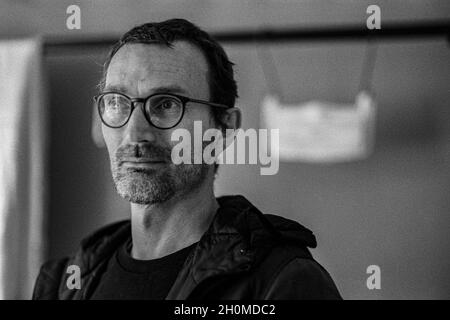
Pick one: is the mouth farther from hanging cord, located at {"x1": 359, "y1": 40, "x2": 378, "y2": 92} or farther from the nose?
hanging cord, located at {"x1": 359, "y1": 40, "x2": 378, "y2": 92}

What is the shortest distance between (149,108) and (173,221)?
0.09 meters

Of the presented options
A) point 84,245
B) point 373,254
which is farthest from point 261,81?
point 84,245

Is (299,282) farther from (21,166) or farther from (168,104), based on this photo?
(21,166)

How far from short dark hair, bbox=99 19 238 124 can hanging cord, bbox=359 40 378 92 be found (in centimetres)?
57

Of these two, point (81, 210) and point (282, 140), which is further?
point (282, 140)

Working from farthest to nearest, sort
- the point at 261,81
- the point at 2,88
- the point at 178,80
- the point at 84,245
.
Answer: the point at 261,81 < the point at 2,88 < the point at 84,245 < the point at 178,80

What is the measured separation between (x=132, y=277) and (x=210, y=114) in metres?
0.14

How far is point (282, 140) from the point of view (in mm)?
910

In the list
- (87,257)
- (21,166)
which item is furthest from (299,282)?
(21,166)

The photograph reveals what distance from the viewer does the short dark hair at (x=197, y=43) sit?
1.25 ft

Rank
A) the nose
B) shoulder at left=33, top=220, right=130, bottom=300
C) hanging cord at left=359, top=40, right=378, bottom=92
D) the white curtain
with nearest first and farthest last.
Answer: the nose → shoulder at left=33, top=220, right=130, bottom=300 → the white curtain → hanging cord at left=359, top=40, right=378, bottom=92

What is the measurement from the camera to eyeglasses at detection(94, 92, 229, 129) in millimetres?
372

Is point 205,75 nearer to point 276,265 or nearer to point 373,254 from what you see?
point 276,265

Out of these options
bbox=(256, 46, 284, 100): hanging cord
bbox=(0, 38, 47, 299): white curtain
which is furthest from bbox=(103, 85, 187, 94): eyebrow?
bbox=(256, 46, 284, 100): hanging cord
